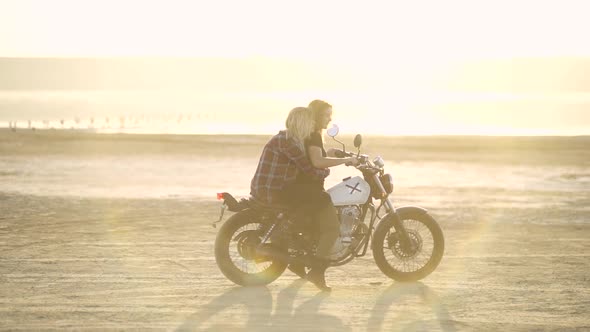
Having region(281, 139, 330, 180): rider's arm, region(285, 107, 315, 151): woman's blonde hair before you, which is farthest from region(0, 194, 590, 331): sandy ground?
region(285, 107, 315, 151): woman's blonde hair

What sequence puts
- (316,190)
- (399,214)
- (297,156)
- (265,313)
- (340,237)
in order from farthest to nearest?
(399,214), (340,237), (316,190), (297,156), (265,313)

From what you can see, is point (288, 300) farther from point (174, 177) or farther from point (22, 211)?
point (174, 177)

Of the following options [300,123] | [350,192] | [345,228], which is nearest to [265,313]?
[345,228]

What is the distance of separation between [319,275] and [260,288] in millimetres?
616

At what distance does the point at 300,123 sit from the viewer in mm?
9992

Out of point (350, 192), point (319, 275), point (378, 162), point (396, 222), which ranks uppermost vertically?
point (378, 162)

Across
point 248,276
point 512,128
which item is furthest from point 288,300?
point 512,128

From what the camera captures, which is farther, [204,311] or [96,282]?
[96,282]

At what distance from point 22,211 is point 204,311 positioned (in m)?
7.59

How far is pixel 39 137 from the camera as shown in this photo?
35.2 m

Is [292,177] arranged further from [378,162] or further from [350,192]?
[378,162]

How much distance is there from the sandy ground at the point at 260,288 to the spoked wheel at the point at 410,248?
6.0 inches

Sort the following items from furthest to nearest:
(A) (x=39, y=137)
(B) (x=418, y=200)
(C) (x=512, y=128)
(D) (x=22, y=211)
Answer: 1. (C) (x=512, y=128)
2. (A) (x=39, y=137)
3. (B) (x=418, y=200)
4. (D) (x=22, y=211)

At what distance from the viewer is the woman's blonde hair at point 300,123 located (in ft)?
32.7
